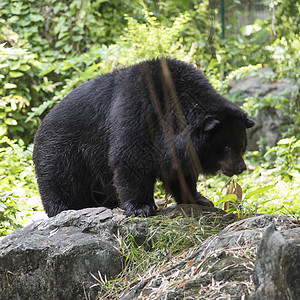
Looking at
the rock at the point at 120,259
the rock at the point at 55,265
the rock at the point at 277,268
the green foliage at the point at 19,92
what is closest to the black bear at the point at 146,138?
the rock at the point at 120,259

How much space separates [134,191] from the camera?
12.9ft

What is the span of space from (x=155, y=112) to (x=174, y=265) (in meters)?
1.56

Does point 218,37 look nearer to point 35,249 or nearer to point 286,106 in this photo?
point 286,106


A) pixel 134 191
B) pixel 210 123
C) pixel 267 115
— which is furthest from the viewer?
pixel 267 115

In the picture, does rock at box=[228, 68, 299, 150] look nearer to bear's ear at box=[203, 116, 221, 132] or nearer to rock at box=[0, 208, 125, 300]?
bear's ear at box=[203, 116, 221, 132]

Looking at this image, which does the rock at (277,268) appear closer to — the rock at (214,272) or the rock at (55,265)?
the rock at (214,272)

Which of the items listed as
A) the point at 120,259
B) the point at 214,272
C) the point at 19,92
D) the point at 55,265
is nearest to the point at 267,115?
the point at 19,92

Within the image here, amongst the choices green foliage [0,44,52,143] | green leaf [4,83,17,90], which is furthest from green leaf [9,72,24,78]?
green leaf [4,83,17,90]

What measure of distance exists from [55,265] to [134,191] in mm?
1055

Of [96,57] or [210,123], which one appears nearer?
[210,123]

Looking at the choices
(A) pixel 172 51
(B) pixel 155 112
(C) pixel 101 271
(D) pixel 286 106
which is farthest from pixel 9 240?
(D) pixel 286 106

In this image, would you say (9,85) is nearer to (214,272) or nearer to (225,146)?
(225,146)

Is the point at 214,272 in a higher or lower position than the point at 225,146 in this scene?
lower

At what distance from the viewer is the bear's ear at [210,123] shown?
3778 millimetres
